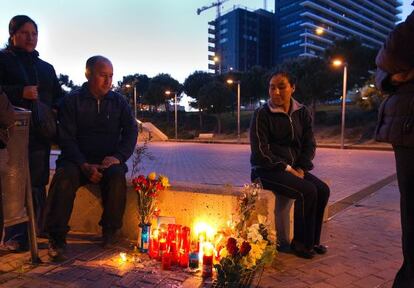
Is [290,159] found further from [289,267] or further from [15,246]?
[15,246]

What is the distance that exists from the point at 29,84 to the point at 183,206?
6.01 feet

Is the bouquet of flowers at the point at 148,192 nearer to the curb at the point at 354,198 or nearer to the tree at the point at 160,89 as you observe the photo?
the curb at the point at 354,198

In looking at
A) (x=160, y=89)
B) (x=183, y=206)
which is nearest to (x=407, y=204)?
(x=183, y=206)

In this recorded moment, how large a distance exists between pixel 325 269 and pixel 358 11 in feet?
458

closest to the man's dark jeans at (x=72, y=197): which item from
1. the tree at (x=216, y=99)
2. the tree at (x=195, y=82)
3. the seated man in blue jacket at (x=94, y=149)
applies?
the seated man in blue jacket at (x=94, y=149)

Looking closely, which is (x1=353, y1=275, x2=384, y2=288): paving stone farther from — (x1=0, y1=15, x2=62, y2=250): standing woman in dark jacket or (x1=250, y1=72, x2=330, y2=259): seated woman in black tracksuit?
(x1=0, y1=15, x2=62, y2=250): standing woman in dark jacket

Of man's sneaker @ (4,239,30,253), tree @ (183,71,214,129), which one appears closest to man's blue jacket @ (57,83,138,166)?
man's sneaker @ (4,239,30,253)

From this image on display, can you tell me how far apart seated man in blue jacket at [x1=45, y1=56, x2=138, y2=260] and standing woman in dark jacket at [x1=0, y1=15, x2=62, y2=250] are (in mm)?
188

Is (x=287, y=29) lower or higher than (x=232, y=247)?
higher

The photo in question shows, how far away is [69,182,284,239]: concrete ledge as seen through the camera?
3.85 m

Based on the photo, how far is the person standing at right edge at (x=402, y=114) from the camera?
1.91 meters

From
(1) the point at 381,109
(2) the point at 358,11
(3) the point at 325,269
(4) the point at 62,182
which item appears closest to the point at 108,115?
(4) the point at 62,182

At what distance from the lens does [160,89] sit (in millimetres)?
55344

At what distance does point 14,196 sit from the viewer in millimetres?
3266
